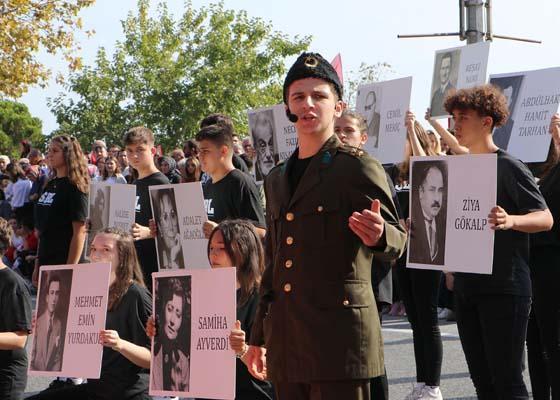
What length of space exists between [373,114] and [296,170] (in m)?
4.78

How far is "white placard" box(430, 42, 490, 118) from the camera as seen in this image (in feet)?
27.6

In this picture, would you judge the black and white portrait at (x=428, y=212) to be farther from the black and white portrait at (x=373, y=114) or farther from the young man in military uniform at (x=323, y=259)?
the black and white portrait at (x=373, y=114)

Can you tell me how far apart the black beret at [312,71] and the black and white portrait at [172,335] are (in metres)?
1.69

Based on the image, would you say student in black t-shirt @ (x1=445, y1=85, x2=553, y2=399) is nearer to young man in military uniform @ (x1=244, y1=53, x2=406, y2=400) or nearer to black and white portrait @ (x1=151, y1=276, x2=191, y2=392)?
black and white portrait @ (x1=151, y1=276, x2=191, y2=392)

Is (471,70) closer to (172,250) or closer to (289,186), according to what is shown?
(172,250)

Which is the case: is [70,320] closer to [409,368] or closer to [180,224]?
[180,224]

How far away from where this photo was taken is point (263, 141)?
8789mm

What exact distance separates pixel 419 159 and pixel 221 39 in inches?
1553

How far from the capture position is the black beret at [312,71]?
396 centimetres

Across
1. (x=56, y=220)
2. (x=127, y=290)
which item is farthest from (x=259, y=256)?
(x=56, y=220)

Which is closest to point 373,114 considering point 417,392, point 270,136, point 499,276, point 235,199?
point 270,136

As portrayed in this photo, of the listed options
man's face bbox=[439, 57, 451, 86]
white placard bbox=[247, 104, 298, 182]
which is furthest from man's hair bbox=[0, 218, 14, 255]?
man's face bbox=[439, 57, 451, 86]

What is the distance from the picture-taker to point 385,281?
6375mm

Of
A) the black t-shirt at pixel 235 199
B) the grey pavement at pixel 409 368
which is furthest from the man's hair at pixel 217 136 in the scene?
the grey pavement at pixel 409 368
